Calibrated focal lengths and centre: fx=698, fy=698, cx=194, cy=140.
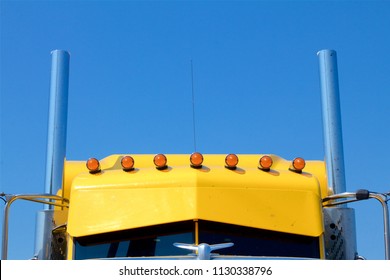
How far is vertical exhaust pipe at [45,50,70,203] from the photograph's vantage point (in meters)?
7.28

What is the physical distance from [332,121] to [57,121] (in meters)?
2.92

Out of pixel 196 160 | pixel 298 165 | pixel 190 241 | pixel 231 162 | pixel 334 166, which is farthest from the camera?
pixel 334 166

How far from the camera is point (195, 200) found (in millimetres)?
5789

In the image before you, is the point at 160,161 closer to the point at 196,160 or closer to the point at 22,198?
the point at 196,160

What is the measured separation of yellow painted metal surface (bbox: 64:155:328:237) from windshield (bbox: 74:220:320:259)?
0.05 m

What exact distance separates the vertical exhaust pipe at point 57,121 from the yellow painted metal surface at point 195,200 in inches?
43.6

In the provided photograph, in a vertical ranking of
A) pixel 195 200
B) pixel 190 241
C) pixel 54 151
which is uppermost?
pixel 54 151

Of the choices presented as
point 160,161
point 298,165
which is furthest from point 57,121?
point 298,165

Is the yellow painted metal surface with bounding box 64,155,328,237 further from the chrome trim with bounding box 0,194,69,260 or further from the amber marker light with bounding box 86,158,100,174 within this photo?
the chrome trim with bounding box 0,194,69,260

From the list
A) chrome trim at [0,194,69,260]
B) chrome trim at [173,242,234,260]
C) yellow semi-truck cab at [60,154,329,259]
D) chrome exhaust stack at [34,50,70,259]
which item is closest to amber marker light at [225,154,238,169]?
yellow semi-truck cab at [60,154,329,259]

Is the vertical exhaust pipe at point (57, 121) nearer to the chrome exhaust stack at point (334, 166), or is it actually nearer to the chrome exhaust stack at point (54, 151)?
the chrome exhaust stack at point (54, 151)

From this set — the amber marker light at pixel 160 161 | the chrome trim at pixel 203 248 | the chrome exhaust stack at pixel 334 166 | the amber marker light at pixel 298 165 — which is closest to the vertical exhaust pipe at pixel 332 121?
the chrome exhaust stack at pixel 334 166

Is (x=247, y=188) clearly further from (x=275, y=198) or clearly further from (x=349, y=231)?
(x=349, y=231)
